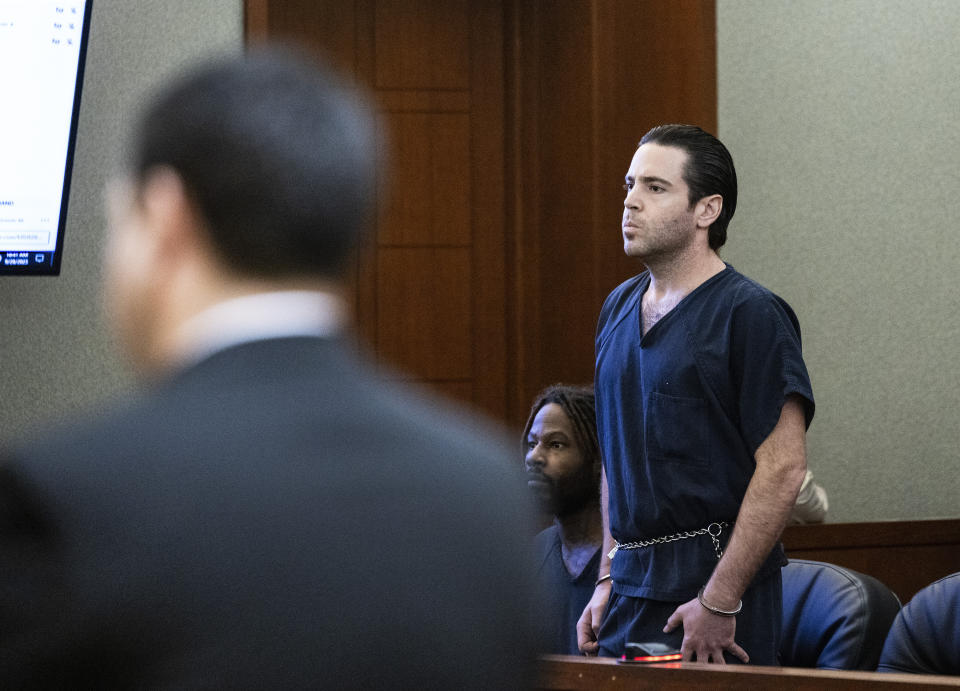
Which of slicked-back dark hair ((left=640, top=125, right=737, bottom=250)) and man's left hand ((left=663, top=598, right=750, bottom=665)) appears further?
slicked-back dark hair ((left=640, top=125, right=737, bottom=250))

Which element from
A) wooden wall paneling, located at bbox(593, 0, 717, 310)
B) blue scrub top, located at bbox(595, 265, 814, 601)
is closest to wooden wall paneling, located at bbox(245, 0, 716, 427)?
wooden wall paneling, located at bbox(593, 0, 717, 310)

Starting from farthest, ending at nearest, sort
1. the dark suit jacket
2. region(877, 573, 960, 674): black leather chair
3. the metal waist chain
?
the metal waist chain → region(877, 573, 960, 674): black leather chair → the dark suit jacket

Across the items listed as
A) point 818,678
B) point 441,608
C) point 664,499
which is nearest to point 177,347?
point 441,608

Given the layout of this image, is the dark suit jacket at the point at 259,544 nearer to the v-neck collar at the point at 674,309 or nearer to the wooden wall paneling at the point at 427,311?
the v-neck collar at the point at 674,309

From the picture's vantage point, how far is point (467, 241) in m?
4.55

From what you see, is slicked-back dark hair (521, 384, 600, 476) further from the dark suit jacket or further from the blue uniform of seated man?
the dark suit jacket

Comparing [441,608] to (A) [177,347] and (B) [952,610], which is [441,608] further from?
(B) [952,610]

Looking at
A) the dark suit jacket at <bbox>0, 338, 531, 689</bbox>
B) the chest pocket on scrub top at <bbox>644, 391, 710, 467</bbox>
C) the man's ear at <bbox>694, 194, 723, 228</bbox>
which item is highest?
the man's ear at <bbox>694, 194, 723, 228</bbox>

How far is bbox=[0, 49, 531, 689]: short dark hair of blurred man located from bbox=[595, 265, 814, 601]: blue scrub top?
149 centimetres

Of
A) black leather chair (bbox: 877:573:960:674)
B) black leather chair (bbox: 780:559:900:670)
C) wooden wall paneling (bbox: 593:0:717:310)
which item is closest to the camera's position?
black leather chair (bbox: 877:573:960:674)

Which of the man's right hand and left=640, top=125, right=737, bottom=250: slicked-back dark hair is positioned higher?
left=640, top=125, right=737, bottom=250: slicked-back dark hair

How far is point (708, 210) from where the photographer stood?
8.08 ft

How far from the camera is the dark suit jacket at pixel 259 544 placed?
0.68 metres

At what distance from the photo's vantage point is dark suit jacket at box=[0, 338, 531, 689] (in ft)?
2.24
